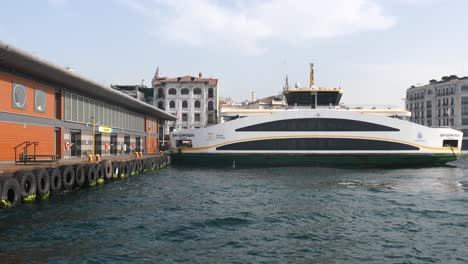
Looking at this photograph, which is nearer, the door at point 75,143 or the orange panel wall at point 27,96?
the orange panel wall at point 27,96

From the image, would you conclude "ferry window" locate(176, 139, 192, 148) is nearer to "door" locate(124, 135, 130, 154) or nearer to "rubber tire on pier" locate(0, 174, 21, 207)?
"door" locate(124, 135, 130, 154)

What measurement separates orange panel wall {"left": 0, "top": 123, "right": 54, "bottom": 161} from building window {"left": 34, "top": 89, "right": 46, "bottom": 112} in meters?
1.27

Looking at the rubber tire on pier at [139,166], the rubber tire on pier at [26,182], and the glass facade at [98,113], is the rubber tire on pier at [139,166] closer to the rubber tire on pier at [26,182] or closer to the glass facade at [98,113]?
the glass facade at [98,113]

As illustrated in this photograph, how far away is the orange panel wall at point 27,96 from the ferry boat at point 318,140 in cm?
1502

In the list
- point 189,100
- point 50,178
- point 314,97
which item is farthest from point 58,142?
point 189,100

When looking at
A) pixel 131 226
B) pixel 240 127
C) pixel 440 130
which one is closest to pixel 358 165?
pixel 440 130

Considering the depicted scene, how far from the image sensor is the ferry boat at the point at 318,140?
3612cm

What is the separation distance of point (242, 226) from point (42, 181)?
34.7 feet

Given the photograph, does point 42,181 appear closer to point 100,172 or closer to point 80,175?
point 80,175

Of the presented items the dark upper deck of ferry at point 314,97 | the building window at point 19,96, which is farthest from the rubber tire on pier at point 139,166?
the dark upper deck of ferry at point 314,97

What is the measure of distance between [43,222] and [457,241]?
43.6 ft

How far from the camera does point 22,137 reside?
2280 centimetres

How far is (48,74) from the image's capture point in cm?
2431

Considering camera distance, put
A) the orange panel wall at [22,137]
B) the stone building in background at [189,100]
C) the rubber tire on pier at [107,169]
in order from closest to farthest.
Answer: the orange panel wall at [22,137] → the rubber tire on pier at [107,169] → the stone building in background at [189,100]
